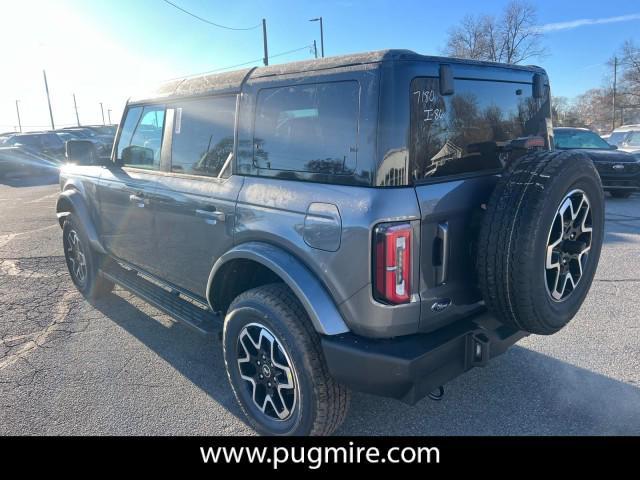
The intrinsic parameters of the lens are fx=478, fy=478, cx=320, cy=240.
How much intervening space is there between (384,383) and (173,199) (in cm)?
193

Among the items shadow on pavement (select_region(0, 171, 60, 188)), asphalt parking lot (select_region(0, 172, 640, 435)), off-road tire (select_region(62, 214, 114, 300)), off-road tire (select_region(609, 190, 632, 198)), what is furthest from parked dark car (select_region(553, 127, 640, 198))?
shadow on pavement (select_region(0, 171, 60, 188))

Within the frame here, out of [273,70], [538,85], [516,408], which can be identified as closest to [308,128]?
[273,70]

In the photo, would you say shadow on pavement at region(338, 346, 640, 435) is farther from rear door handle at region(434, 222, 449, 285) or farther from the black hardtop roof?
the black hardtop roof

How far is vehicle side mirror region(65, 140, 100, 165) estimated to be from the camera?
4578mm

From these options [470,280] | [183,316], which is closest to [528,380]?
[470,280]

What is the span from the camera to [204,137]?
3148mm

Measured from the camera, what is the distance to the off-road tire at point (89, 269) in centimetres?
471

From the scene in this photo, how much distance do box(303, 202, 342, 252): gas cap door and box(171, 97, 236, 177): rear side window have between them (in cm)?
84

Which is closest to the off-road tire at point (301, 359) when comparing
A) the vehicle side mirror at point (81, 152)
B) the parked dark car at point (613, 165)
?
the vehicle side mirror at point (81, 152)

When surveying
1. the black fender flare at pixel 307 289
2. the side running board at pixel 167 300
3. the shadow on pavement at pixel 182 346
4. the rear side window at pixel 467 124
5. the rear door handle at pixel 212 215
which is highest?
the rear side window at pixel 467 124

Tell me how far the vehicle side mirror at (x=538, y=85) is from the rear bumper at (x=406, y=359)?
63.8 inches

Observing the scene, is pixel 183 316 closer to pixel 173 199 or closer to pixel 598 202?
pixel 173 199

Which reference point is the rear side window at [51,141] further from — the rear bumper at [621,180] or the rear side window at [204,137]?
the rear bumper at [621,180]

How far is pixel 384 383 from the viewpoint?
217cm
